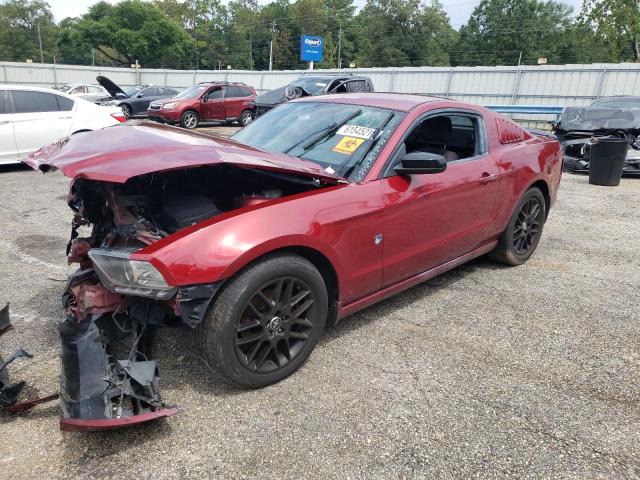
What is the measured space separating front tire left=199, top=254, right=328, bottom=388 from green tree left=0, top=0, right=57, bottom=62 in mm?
90009

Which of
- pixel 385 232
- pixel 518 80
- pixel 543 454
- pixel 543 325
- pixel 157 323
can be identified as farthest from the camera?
pixel 518 80

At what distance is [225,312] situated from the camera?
243 cm

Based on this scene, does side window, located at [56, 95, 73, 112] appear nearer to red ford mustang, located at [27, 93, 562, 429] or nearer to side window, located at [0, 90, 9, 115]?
side window, located at [0, 90, 9, 115]

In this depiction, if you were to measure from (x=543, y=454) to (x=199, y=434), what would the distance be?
162 cm

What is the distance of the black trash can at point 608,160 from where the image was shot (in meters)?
8.93

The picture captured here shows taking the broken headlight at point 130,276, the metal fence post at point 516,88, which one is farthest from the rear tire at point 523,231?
the metal fence post at point 516,88

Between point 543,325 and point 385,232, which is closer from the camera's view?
point 385,232

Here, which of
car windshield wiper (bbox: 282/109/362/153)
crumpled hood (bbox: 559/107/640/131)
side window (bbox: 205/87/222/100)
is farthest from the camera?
side window (bbox: 205/87/222/100)

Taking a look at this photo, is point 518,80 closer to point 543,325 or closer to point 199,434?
point 543,325

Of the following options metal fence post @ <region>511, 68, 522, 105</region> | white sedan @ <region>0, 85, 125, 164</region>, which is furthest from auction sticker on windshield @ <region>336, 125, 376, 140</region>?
metal fence post @ <region>511, 68, 522, 105</region>

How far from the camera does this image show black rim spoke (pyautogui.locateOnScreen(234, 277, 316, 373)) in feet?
8.47

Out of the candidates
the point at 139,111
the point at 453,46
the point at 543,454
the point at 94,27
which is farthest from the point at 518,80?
the point at 94,27

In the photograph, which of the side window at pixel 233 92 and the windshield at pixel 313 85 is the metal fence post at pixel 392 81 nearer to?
the side window at pixel 233 92

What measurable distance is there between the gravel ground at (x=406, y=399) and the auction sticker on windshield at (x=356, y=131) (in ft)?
4.28
